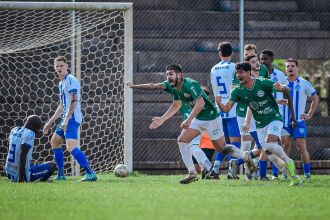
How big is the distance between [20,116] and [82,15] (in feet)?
6.99

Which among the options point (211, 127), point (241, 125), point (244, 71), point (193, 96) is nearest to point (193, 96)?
point (193, 96)

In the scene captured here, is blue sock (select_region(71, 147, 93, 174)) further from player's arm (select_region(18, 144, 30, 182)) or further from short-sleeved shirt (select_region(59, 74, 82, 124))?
player's arm (select_region(18, 144, 30, 182))

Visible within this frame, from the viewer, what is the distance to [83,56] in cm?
1598

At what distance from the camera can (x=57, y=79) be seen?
52.4 feet

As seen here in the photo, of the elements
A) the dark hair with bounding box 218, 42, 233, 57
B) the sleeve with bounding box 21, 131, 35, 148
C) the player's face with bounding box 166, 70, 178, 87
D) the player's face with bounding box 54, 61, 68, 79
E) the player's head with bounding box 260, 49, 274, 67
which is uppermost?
the dark hair with bounding box 218, 42, 233, 57

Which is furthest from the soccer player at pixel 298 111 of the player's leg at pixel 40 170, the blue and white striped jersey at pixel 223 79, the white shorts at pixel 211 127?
the player's leg at pixel 40 170

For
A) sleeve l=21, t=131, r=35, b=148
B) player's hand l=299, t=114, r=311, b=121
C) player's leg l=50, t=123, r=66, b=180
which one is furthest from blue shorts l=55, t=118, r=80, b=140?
player's hand l=299, t=114, r=311, b=121

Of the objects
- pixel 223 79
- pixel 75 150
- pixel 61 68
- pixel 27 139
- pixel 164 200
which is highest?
pixel 61 68

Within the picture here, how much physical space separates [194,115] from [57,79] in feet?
17.4

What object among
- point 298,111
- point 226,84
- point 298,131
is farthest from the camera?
point 298,111

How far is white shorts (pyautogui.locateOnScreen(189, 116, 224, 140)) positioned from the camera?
11.7 metres

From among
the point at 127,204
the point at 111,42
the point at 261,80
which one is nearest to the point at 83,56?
the point at 111,42

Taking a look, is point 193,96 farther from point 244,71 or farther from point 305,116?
point 305,116

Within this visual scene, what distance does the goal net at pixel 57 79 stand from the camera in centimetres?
1506
